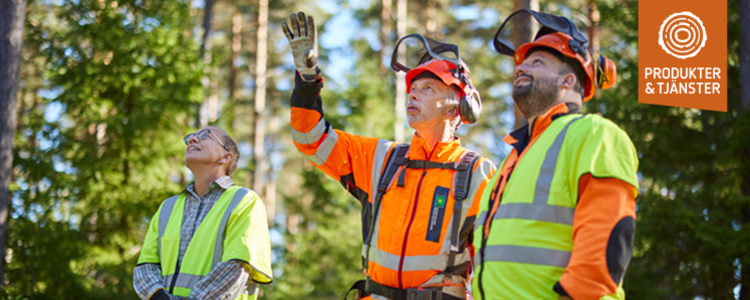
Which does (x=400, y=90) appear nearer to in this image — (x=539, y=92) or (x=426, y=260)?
(x=426, y=260)

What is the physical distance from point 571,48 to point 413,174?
1.44 meters

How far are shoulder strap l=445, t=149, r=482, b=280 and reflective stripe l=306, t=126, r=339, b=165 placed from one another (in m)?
0.86

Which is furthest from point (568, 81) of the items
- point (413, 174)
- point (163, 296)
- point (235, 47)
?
point (235, 47)

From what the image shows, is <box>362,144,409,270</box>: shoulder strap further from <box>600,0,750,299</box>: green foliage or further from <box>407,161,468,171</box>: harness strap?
<box>600,0,750,299</box>: green foliage

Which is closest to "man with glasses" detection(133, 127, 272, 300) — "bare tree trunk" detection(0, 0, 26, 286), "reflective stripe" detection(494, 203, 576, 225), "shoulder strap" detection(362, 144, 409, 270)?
"shoulder strap" detection(362, 144, 409, 270)

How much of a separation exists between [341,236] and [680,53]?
28.3 ft

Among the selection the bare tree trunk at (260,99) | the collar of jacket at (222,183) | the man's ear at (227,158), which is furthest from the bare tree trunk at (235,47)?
the collar of jacket at (222,183)

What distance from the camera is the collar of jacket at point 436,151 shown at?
4.02m

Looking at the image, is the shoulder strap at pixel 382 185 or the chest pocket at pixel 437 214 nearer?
the chest pocket at pixel 437 214

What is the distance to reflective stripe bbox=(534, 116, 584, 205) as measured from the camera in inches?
99.0

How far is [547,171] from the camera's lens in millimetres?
2545

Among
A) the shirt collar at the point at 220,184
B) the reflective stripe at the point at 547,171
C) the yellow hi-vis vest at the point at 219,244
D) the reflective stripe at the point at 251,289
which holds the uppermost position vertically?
the reflective stripe at the point at 547,171

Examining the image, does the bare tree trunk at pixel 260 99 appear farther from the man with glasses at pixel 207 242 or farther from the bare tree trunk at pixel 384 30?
the man with glasses at pixel 207 242

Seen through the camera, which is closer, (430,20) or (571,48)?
(571,48)
